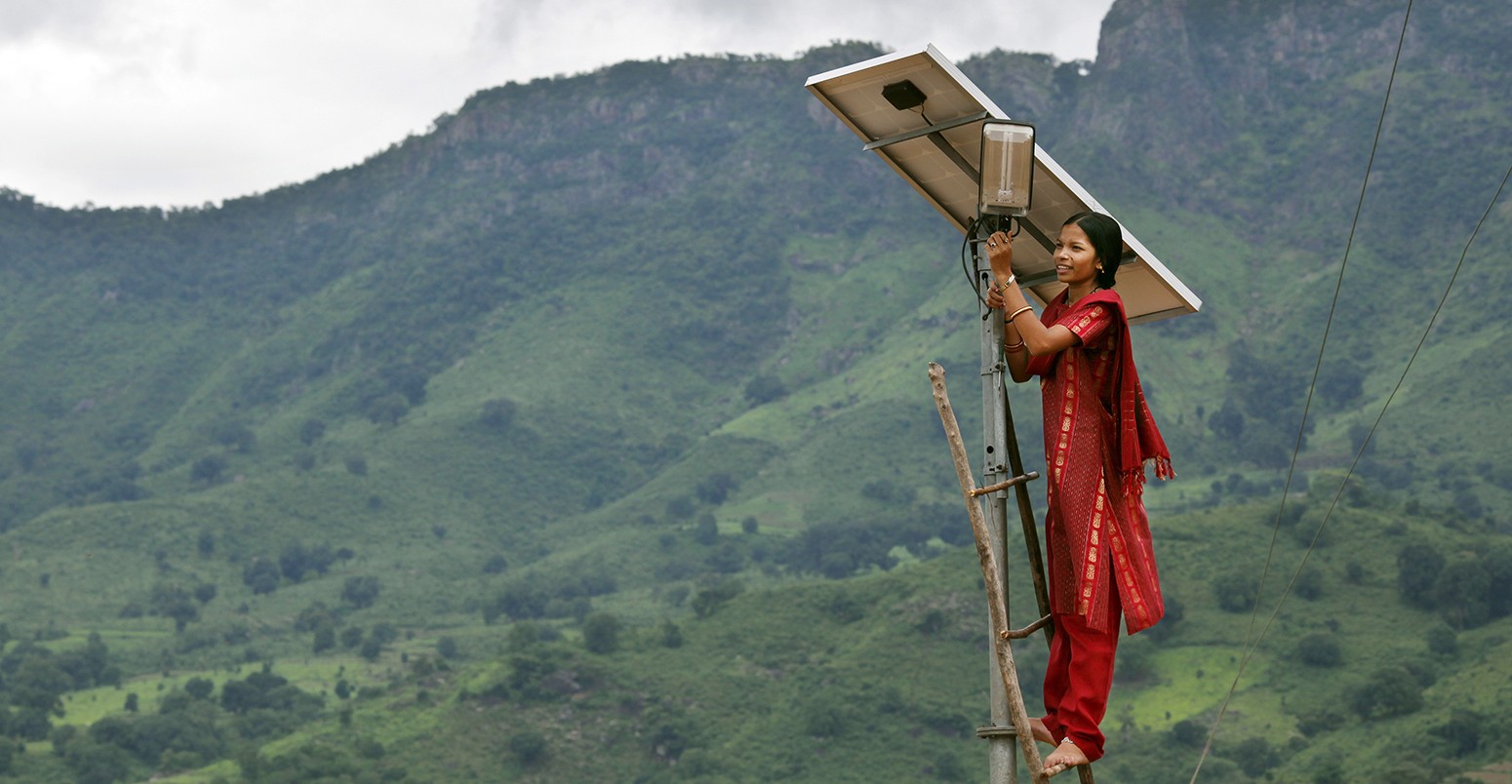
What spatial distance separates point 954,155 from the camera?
14.4ft

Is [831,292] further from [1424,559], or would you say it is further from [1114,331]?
[1114,331]

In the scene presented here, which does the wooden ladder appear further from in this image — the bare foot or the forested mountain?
the forested mountain

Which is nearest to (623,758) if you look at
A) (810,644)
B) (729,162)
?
(810,644)

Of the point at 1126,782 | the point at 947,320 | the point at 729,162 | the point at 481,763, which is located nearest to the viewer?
the point at 1126,782

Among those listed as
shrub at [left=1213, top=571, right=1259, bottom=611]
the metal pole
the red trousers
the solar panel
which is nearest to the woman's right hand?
the metal pole

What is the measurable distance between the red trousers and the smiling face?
2.31 ft

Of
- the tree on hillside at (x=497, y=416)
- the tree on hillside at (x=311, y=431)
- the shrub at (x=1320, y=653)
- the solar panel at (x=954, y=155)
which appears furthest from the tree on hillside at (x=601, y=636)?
the solar panel at (x=954, y=155)

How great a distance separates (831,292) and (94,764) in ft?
249

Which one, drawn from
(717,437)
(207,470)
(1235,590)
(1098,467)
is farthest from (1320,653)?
(207,470)

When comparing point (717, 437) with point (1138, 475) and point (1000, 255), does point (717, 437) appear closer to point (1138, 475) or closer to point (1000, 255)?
point (1138, 475)

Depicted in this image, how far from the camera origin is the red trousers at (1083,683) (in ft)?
13.5

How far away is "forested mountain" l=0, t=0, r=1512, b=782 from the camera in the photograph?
6981 centimetres

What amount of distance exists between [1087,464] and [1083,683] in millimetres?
492

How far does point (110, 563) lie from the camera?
106m
